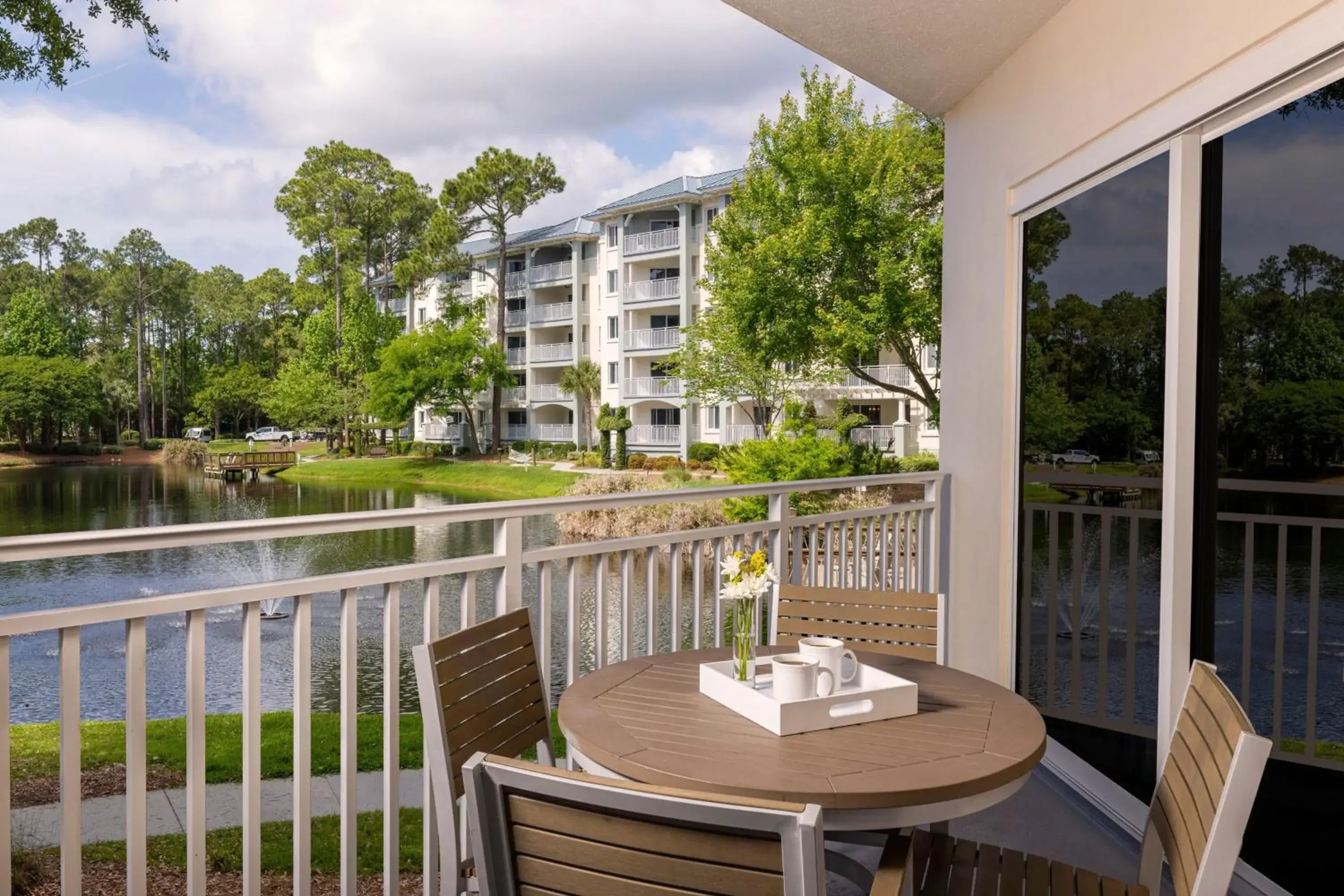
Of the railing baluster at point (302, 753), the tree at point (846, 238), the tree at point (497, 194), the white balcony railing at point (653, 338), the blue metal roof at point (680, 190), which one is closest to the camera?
the railing baluster at point (302, 753)

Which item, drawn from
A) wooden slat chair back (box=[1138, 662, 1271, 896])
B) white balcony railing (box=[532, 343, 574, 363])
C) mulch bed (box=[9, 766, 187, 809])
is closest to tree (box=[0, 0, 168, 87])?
mulch bed (box=[9, 766, 187, 809])

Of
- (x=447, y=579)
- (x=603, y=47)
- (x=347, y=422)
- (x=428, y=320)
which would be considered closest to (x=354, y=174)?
(x=428, y=320)

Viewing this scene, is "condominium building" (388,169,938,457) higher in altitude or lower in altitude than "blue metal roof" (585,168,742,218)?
lower

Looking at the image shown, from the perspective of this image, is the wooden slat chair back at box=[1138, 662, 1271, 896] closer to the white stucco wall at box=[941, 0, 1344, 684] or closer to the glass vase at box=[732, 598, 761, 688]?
the glass vase at box=[732, 598, 761, 688]

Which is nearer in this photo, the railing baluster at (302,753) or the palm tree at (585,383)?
the railing baluster at (302,753)

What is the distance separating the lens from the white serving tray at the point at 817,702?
1.76 m

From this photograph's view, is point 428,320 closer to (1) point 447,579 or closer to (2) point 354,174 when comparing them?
(2) point 354,174

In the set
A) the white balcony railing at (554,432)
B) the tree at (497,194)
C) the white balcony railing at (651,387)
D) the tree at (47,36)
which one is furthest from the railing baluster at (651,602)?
the tree at (497,194)

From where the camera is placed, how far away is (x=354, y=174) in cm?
3853

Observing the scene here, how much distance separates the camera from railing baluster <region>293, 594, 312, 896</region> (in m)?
2.19

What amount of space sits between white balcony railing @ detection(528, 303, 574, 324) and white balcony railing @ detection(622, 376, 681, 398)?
419 centimetres

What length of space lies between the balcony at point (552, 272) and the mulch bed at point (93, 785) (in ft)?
87.7

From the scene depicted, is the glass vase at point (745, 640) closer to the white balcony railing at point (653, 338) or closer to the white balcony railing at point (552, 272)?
the white balcony railing at point (653, 338)

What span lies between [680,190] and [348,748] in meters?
28.0
